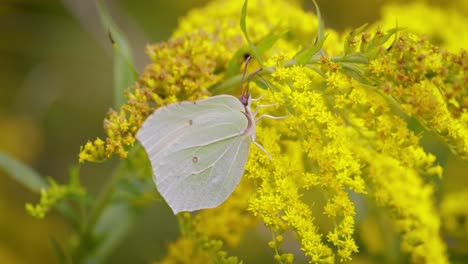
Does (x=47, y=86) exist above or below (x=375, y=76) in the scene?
below

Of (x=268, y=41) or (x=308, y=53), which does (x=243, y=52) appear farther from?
(x=308, y=53)

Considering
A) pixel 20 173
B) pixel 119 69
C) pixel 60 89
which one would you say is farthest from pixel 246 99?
pixel 60 89

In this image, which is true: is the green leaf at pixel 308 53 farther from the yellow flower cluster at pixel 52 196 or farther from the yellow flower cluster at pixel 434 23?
the yellow flower cluster at pixel 434 23

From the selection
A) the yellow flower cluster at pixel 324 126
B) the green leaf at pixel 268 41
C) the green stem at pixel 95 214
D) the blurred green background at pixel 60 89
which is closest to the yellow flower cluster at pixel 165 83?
the yellow flower cluster at pixel 324 126

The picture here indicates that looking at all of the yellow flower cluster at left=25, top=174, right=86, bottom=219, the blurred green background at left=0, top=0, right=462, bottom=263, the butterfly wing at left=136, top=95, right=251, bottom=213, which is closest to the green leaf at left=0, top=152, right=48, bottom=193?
the yellow flower cluster at left=25, top=174, right=86, bottom=219

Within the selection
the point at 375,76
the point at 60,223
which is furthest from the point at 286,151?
the point at 60,223

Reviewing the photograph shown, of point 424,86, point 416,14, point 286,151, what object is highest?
point 424,86

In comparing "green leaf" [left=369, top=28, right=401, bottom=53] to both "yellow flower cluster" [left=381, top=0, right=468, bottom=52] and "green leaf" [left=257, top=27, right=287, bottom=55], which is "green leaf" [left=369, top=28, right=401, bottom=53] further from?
"yellow flower cluster" [left=381, top=0, right=468, bottom=52]

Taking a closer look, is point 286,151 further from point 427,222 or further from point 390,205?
point 427,222
